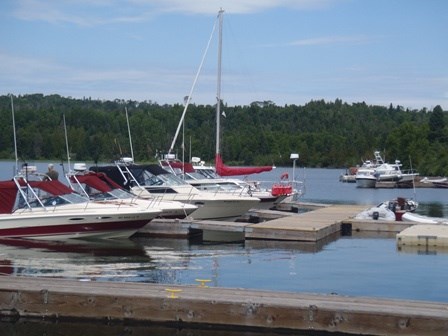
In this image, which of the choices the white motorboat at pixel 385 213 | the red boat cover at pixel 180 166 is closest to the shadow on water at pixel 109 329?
the white motorboat at pixel 385 213

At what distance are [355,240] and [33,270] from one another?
1082 cm

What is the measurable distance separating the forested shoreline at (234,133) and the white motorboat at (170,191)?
17907 millimetres

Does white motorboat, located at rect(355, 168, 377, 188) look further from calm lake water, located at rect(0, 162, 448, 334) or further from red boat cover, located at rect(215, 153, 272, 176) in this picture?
calm lake water, located at rect(0, 162, 448, 334)

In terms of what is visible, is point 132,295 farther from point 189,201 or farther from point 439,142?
point 439,142

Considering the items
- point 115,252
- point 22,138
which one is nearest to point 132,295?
point 115,252

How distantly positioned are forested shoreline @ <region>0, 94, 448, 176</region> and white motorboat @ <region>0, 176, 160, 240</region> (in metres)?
24.8

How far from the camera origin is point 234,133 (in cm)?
14212

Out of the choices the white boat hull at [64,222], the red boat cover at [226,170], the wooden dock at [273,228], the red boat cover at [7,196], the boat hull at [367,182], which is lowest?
the boat hull at [367,182]

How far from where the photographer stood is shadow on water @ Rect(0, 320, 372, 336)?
13148 millimetres

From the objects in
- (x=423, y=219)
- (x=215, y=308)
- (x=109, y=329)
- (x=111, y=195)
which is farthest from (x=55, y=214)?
(x=423, y=219)

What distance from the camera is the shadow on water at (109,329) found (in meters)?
13.1

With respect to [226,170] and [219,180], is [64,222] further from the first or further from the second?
[226,170]

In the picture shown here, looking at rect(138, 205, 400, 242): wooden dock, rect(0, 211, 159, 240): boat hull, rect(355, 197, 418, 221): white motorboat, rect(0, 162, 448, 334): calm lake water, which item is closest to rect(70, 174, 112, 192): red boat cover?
rect(138, 205, 400, 242): wooden dock

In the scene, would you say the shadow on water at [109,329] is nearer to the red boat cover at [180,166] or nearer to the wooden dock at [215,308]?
the wooden dock at [215,308]
